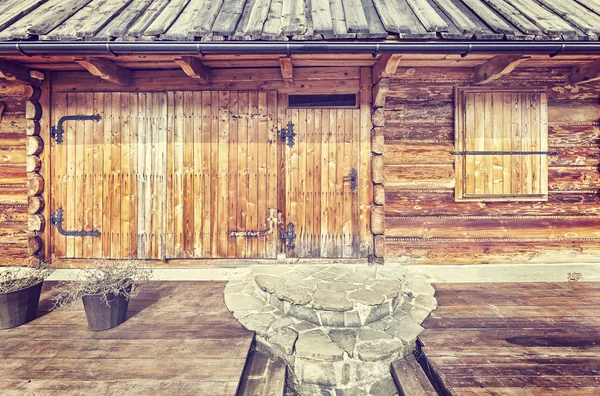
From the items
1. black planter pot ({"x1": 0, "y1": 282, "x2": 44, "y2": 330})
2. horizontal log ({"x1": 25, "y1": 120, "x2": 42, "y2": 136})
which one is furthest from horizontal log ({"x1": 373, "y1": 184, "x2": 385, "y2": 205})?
horizontal log ({"x1": 25, "y1": 120, "x2": 42, "y2": 136})

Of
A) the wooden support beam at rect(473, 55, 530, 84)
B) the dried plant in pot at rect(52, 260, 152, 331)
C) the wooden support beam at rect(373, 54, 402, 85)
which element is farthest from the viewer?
the wooden support beam at rect(373, 54, 402, 85)

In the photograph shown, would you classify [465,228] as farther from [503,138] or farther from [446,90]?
[446,90]

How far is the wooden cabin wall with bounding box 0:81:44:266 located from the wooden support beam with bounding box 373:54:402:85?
5.05 meters

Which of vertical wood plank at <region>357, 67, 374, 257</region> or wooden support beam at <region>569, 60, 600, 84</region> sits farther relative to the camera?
vertical wood plank at <region>357, 67, 374, 257</region>

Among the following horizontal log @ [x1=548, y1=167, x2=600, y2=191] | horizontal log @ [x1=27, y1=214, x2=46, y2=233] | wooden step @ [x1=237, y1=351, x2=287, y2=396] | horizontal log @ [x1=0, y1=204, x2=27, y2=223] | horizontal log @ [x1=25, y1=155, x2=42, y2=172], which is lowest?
wooden step @ [x1=237, y1=351, x2=287, y2=396]

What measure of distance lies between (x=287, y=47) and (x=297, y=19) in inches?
22.8

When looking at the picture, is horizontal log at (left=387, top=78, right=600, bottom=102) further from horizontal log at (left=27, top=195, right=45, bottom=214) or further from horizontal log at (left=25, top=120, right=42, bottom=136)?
horizontal log at (left=27, top=195, right=45, bottom=214)

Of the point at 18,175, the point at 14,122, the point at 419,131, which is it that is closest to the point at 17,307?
the point at 18,175

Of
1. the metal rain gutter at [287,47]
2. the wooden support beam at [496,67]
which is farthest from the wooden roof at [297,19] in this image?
the wooden support beam at [496,67]

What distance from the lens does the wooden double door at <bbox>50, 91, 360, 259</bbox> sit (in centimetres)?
457

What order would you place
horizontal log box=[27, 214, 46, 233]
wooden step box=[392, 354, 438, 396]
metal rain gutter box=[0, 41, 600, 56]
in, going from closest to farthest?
wooden step box=[392, 354, 438, 396]
metal rain gutter box=[0, 41, 600, 56]
horizontal log box=[27, 214, 46, 233]

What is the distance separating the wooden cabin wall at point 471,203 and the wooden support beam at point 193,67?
8.98ft

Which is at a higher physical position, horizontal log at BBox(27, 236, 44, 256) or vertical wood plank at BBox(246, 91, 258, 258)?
vertical wood plank at BBox(246, 91, 258, 258)

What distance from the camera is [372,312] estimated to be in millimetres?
3158
